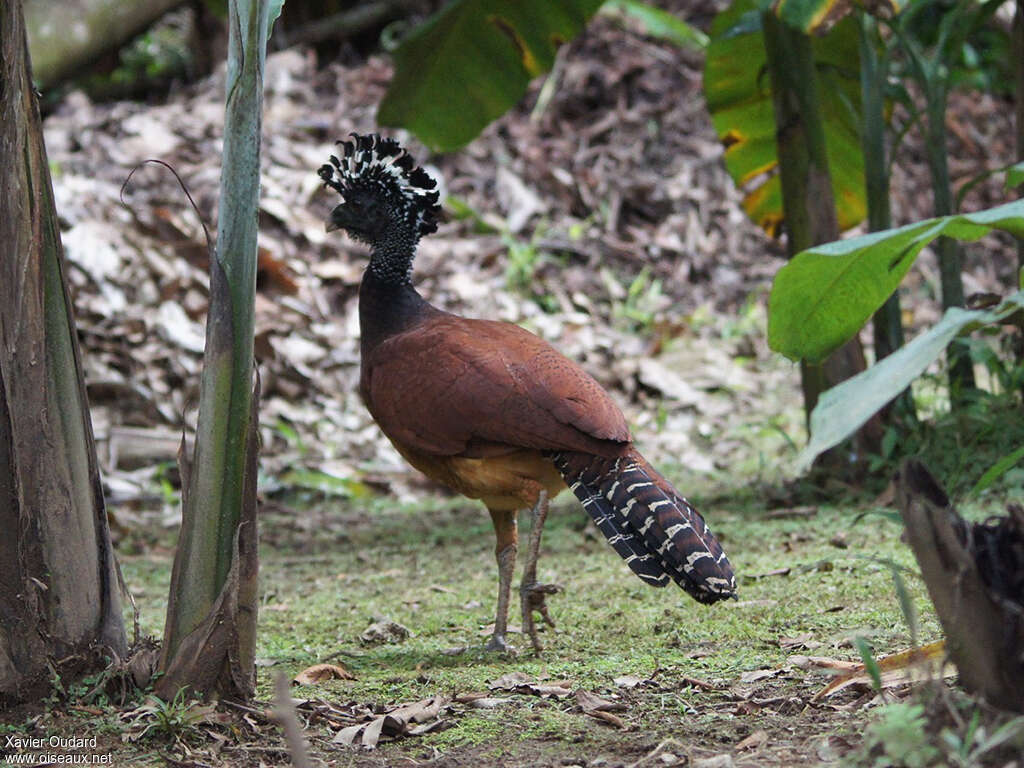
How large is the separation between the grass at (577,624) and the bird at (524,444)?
24 cm

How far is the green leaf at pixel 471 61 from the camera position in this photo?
633 cm

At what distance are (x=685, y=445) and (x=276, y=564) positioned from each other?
314 cm

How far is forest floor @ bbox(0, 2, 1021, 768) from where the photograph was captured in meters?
2.73

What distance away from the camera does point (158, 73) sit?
10961 millimetres

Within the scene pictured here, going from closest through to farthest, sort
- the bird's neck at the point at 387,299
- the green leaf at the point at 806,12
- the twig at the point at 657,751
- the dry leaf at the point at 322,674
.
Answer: the twig at the point at 657,751 → the dry leaf at the point at 322,674 → the bird's neck at the point at 387,299 → the green leaf at the point at 806,12

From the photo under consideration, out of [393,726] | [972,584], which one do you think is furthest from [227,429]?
[972,584]

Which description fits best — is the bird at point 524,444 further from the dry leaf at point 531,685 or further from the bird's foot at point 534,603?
the dry leaf at point 531,685

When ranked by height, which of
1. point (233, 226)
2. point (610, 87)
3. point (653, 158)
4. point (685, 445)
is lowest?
point (685, 445)

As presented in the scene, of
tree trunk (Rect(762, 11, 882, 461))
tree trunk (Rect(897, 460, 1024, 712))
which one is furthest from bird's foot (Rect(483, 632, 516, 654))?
tree trunk (Rect(762, 11, 882, 461))

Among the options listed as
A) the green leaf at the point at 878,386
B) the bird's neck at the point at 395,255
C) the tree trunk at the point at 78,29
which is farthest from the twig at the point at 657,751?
the tree trunk at the point at 78,29

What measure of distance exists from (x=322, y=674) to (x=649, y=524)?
1.03 meters

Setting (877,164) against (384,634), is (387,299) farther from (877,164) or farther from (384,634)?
(877,164)

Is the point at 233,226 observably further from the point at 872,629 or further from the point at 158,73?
the point at 158,73

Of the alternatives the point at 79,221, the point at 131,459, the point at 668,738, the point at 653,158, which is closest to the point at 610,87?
the point at 653,158
